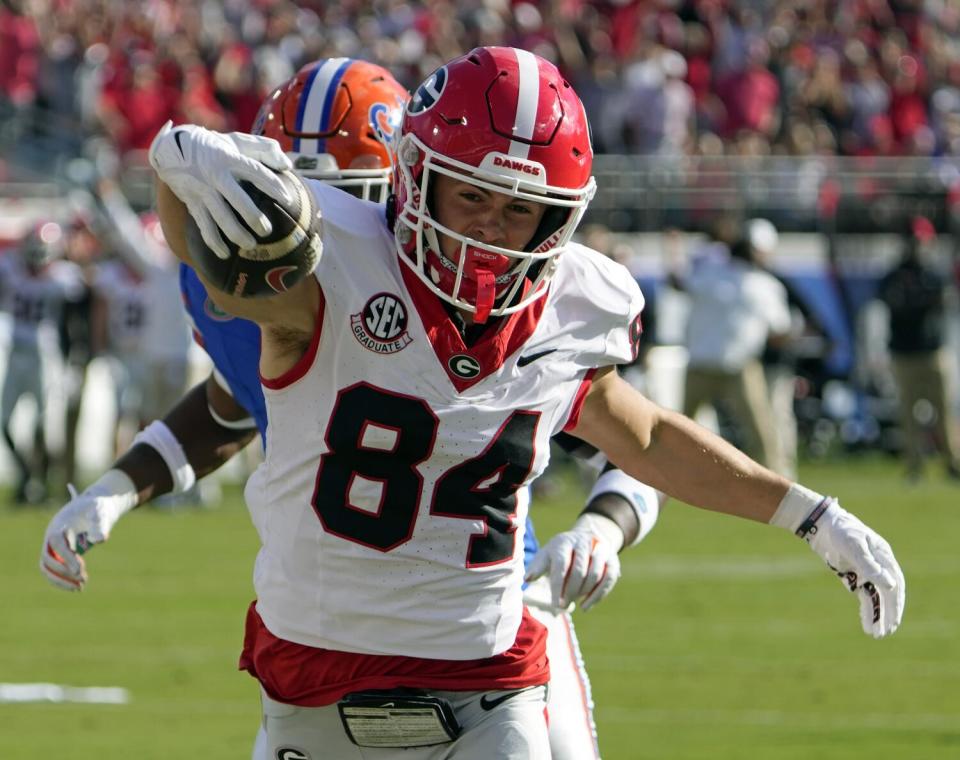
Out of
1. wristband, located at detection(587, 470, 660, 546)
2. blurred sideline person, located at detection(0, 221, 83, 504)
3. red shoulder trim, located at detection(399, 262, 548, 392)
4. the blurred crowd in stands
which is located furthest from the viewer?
the blurred crowd in stands

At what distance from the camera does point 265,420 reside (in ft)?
13.0

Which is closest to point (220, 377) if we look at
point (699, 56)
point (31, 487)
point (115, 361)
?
point (31, 487)

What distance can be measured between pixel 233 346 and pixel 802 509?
1.31 m

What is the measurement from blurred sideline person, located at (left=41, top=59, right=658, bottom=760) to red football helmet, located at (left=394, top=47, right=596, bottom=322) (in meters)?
0.76

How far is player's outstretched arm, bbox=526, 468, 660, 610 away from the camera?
12.5ft

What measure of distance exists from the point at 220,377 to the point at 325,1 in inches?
665

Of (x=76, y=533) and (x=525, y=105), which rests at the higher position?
(x=525, y=105)

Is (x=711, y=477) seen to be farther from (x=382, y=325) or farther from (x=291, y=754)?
(x=291, y=754)

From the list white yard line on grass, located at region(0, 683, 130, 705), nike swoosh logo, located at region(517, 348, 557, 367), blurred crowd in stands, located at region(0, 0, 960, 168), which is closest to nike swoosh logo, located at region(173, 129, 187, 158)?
nike swoosh logo, located at region(517, 348, 557, 367)

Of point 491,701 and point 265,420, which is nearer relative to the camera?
point 491,701

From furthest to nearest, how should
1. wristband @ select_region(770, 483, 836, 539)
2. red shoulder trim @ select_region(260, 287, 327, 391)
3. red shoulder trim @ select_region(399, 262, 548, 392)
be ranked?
wristband @ select_region(770, 483, 836, 539) < red shoulder trim @ select_region(399, 262, 548, 392) < red shoulder trim @ select_region(260, 287, 327, 391)

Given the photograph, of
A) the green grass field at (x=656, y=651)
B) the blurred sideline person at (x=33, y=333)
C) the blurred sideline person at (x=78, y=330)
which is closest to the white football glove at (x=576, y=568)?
the green grass field at (x=656, y=651)

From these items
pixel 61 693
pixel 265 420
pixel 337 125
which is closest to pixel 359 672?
pixel 265 420

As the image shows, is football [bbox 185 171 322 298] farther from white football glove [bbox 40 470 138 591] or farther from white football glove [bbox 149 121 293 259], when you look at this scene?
white football glove [bbox 40 470 138 591]
